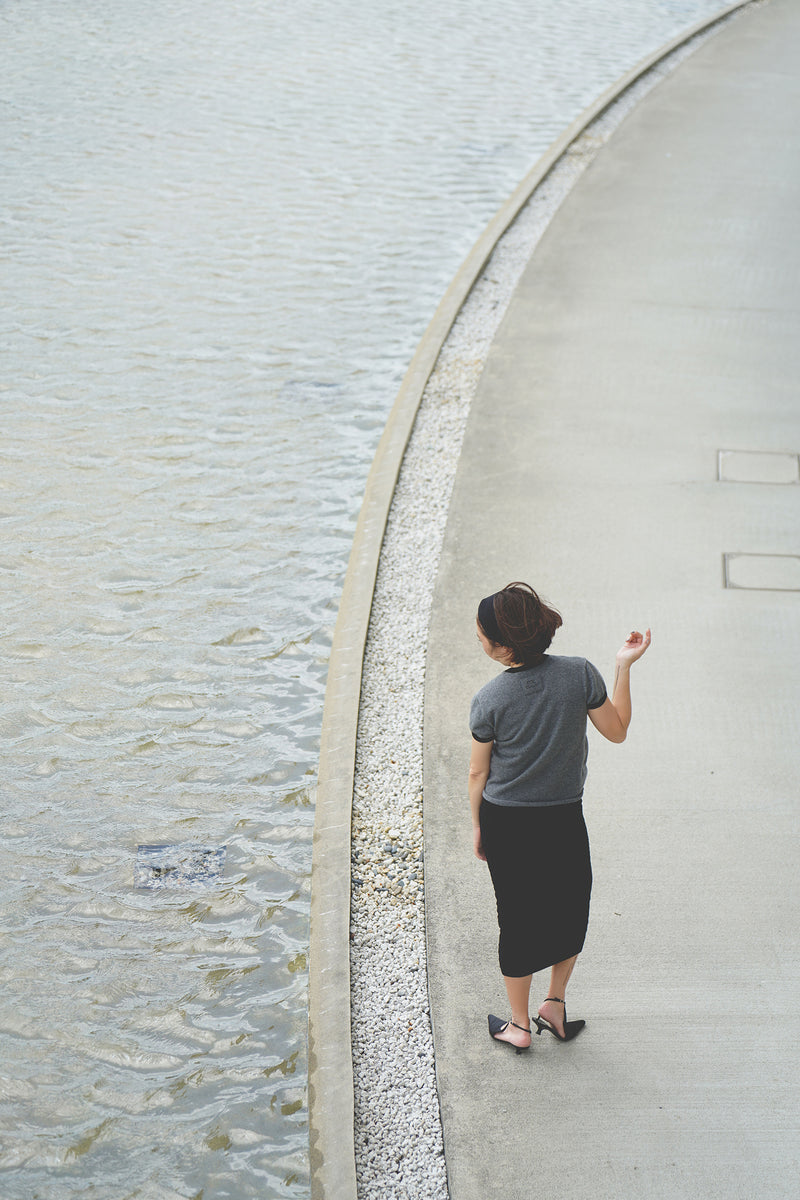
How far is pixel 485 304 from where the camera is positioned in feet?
30.4

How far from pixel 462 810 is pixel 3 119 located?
431 inches

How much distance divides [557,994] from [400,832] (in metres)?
1.13

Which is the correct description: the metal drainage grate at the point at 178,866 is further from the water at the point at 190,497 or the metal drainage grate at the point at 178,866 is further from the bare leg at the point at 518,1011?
the bare leg at the point at 518,1011

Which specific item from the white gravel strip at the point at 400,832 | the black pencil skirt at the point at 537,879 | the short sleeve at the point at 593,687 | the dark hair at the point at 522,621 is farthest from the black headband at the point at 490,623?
the white gravel strip at the point at 400,832

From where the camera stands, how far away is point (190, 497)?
709cm

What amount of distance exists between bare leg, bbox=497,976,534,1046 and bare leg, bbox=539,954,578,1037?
7cm

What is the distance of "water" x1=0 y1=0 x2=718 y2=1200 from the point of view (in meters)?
4.05

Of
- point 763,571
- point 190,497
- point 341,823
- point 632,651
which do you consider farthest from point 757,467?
point 632,651

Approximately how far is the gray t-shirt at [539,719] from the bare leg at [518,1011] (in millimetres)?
759

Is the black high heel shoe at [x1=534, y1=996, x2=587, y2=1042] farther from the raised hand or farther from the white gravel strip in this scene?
the raised hand

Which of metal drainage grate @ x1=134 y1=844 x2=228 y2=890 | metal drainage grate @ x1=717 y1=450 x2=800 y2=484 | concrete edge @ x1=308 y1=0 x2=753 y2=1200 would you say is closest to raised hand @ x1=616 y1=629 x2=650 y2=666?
concrete edge @ x1=308 y1=0 x2=753 y2=1200

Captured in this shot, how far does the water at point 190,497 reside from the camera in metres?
4.05

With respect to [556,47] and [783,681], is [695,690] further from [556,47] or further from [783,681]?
[556,47]

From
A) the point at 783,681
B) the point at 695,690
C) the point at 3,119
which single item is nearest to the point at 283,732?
the point at 695,690
